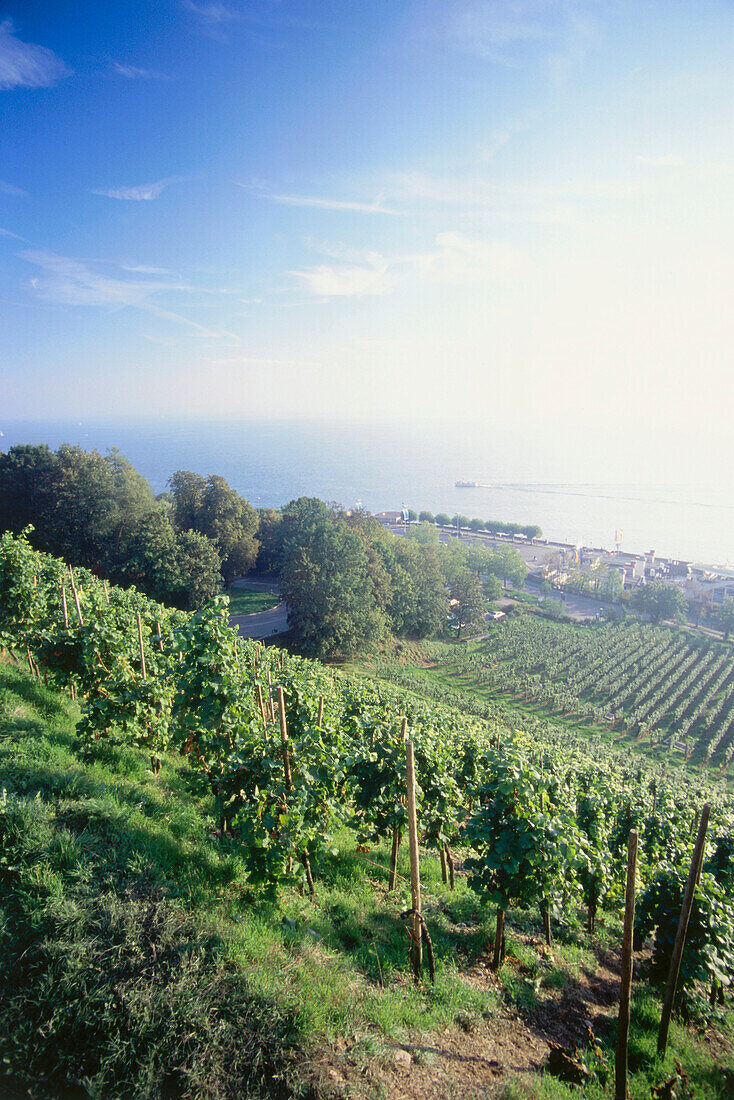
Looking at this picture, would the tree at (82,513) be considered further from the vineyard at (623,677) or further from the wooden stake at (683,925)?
the wooden stake at (683,925)

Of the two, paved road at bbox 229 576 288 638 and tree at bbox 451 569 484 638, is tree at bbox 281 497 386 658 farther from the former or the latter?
tree at bbox 451 569 484 638

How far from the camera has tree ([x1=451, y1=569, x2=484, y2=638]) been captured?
4971cm

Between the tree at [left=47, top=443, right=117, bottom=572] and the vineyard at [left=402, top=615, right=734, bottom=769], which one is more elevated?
the tree at [left=47, top=443, right=117, bottom=572]

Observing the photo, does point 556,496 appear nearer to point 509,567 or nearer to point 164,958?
point 509,567

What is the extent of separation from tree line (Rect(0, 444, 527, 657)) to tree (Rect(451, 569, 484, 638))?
31.3 ft

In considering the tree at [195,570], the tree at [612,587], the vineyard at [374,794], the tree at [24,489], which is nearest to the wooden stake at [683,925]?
the vineyard at [374,794]

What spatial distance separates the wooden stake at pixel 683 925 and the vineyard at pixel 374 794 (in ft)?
1.99

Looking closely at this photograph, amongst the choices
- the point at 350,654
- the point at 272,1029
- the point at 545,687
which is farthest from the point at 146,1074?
the point at 545,687

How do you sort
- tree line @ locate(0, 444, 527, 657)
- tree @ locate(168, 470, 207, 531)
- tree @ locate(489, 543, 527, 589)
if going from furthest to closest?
tree @ locate(489, 543, 527, 589)
tree @ locate(168, 470, 207, 531)
tree line @ locate(0, 444, 527, 657)

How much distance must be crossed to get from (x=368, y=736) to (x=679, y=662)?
49174mm

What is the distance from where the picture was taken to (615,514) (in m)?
143

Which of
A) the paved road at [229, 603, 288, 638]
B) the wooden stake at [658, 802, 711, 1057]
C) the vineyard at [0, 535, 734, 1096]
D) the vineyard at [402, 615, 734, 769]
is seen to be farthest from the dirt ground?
the vineyard at [402, 615, 734, 769]

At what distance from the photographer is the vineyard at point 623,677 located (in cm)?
3444

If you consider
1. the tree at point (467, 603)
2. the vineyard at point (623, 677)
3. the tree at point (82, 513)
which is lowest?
the vineyard at point (623, 677)
